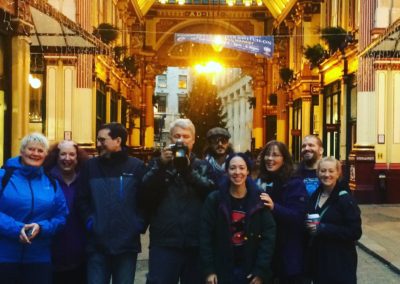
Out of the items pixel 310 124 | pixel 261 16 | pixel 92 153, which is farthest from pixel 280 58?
pixel 92 153

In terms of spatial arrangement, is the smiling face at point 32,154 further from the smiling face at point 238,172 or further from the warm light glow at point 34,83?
the warm light glow at point 34,83

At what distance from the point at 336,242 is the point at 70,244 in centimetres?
228

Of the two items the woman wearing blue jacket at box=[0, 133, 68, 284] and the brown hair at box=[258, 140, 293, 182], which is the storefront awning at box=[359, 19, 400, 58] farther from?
the woman wearing blue jacket at box=[0, 133, 68, 284]

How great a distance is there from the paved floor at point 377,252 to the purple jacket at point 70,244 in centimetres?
333

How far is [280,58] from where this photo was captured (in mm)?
38781

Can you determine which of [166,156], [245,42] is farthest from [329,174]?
[245,42]

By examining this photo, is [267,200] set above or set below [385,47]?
below

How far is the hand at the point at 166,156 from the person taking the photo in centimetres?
548

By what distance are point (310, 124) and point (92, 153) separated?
1262cm

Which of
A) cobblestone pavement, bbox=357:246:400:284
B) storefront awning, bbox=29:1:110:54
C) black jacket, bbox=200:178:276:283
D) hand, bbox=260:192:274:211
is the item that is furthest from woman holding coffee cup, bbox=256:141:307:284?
storefront awning, bbox=29:1:110:54

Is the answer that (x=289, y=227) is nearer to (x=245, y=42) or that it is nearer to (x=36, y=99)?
(x=36, y=99)

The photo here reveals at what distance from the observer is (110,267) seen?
5777 millimetres

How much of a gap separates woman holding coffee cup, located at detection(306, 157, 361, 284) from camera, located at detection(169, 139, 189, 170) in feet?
3.88

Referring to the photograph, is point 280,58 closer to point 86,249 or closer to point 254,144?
point 254,144
